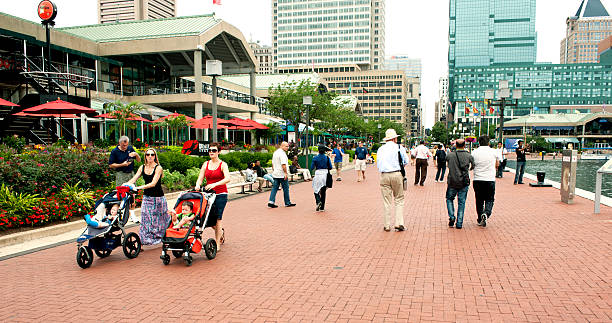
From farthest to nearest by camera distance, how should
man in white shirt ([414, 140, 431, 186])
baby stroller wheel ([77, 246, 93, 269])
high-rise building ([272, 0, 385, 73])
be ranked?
high-rise building ([272, 0, 385, 73])
man in white shirt ([414, 140, 431, 186])
baby stroller wheel ([77, 246, 93, 269])

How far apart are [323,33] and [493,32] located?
229 ft

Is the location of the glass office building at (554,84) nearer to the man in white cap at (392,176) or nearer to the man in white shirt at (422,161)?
the man in white shirt at (422,161)

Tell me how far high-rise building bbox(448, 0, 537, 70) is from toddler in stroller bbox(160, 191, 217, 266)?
184m

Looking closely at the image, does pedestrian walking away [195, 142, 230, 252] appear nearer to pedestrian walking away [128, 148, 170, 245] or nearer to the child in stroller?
the child in stroller

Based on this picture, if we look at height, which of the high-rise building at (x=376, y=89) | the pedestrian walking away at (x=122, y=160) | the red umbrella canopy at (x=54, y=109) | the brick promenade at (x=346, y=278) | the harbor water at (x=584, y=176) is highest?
the high-rise building at (x=376, y=89)

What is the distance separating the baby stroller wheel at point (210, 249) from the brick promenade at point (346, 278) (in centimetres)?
13

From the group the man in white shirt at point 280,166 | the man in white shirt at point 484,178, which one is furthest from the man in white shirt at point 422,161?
the man in white shirt at point 484,178

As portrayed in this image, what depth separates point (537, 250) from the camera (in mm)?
6613

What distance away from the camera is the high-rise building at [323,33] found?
160m

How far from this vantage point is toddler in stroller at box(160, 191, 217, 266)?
6039 millimetres

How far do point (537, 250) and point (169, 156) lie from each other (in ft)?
38.8

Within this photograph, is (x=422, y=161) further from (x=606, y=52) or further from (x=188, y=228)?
(x=606, y=52)

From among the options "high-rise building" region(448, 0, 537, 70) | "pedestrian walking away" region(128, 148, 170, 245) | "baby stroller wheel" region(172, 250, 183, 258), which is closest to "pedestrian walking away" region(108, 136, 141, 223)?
"pedestrian walking away" region(128, 148, 170, 245)

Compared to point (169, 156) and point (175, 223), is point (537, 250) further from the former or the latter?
point (169, 156)
